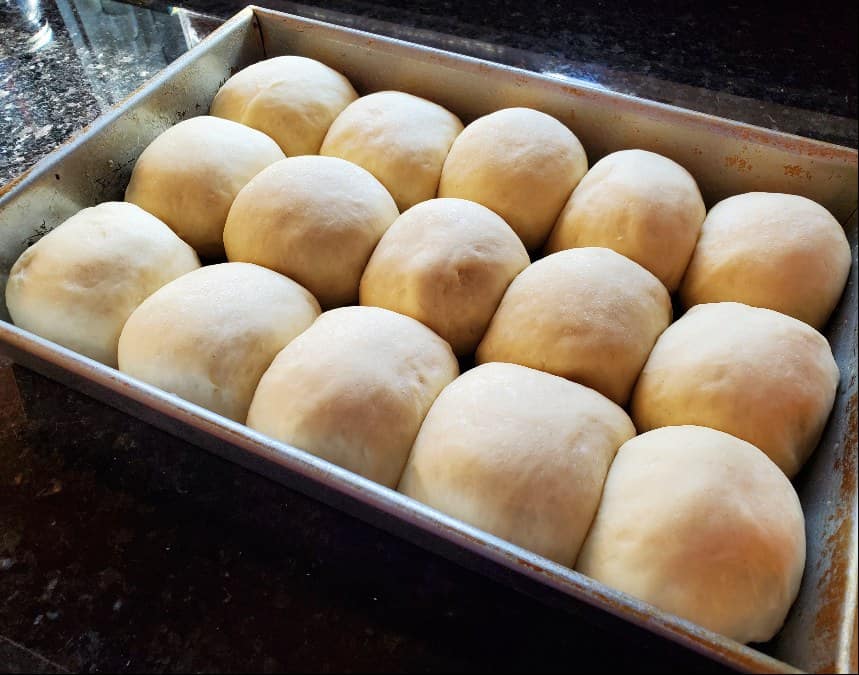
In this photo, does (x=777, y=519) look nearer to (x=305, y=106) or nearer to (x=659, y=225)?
(x=659, y=225)

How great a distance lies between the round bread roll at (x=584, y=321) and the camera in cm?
123

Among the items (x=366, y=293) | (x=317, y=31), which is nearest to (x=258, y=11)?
(x=317, y=31)

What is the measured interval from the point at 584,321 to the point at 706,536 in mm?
448

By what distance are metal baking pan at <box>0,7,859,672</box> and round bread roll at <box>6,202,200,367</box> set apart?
102 millimetres

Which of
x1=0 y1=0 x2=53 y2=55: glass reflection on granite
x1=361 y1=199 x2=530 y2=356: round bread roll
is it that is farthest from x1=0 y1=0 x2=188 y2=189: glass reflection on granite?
x1=361 y1=199 x2=530 y2=356: round bread roll

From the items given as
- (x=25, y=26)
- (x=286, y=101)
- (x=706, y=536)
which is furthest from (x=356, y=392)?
(x=25, y=26)

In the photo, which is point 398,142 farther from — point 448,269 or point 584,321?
Answer: point 584,321

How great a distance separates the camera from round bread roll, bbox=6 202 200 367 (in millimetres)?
1306

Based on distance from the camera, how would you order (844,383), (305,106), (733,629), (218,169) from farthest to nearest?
(305,106) → (218,169) → (844,383) → (733,629)

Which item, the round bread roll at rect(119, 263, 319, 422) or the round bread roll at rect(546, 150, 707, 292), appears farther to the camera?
the round bread roll at rect(546, 150, 707, 292)

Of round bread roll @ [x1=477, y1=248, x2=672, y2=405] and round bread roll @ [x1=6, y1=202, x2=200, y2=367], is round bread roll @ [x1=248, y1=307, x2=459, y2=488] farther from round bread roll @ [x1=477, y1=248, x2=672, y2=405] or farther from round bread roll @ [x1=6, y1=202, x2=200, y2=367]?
round bread roll @ [x1=6, y1=202, x2=200, y2=367]

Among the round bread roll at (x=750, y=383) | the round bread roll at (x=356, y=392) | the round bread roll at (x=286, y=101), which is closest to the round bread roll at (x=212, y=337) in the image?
the round bread roll at (x=356, y=392)

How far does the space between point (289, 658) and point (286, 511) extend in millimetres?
243

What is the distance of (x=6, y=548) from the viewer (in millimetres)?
1095
